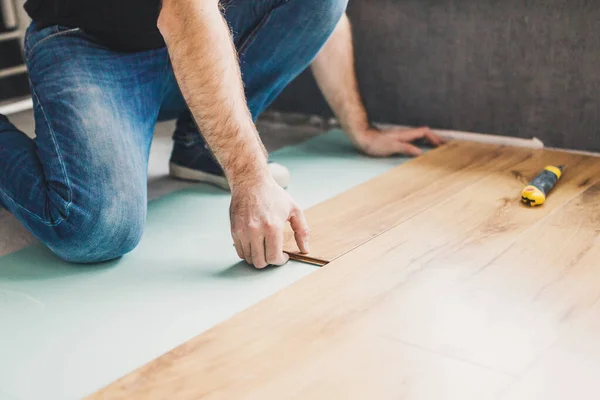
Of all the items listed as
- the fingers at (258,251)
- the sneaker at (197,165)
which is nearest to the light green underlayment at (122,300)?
the fingers at (258,251)

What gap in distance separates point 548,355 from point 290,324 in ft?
1.32

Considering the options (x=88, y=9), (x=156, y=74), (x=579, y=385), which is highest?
(x=88, y=9)

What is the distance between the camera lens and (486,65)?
2168 millimetres

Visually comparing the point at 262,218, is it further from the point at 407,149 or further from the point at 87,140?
the point at 407,149

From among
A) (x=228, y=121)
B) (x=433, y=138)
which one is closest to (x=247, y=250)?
(x=228, y=121)

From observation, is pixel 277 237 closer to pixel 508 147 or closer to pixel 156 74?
pixel 156 74

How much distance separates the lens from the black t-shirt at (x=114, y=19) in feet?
5.34

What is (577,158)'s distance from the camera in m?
2.03

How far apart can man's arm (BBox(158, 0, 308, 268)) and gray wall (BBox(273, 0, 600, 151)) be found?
992 mm

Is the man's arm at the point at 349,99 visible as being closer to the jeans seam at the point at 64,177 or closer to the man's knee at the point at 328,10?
the man's knee at the point at 328,10

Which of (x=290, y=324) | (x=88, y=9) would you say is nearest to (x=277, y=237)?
(x=290, y=324)

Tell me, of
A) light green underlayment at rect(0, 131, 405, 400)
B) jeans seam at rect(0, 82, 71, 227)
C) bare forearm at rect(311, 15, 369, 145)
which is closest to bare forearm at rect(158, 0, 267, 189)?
light green underlayment at rect(0, 131, 405, 400)

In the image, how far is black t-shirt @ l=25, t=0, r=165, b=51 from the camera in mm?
1628

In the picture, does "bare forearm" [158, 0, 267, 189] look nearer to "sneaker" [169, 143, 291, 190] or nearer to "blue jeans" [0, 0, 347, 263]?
"blue jeans" [0, 0, 347, 263]
